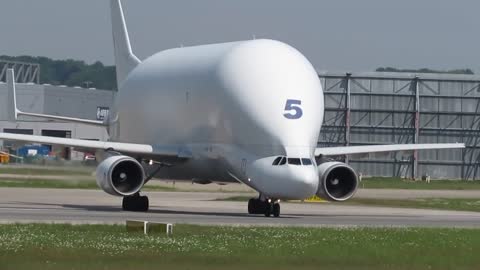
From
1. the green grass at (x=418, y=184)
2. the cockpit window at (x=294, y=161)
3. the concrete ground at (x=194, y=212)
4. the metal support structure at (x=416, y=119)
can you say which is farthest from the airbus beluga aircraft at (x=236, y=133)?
the metal support structure at (x=416, y=119)

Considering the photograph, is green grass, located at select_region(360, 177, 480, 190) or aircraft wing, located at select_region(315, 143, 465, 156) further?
green grass, located at select_region(360, 177, 480, 190)

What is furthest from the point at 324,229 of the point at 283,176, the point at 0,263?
the point at 0,263

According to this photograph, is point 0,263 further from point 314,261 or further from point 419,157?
point 419,157

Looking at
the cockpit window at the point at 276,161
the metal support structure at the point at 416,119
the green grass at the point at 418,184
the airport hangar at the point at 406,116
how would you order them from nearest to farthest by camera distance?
A: 1. the cockpit window at the point at 276,161
2. the green grass at the point at 418,184
3. the metal support structure at the point at 416,119
4. the airport hangar at the point at 406,116

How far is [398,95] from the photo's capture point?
112 metres

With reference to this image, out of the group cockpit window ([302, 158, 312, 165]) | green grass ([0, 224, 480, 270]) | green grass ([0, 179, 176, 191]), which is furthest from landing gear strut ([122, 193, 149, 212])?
green grass ([0, 179, 176, 191])

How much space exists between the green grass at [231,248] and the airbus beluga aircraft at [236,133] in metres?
9.08

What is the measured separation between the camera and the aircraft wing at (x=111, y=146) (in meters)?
50.8

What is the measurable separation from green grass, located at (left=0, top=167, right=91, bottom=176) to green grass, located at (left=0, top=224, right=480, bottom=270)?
26.9 m

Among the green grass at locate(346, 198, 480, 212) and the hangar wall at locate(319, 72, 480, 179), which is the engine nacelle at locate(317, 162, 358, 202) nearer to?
the green grass at locate(346, 198, 480, 212)

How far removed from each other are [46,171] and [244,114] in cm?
2569

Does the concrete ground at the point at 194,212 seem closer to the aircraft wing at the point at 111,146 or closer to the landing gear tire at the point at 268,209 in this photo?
the landing gear tire at the point at 268,209

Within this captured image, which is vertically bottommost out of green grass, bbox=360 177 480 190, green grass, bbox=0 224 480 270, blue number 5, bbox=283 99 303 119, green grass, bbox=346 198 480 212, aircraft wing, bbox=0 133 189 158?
green grass, bbox=0 224 480 270

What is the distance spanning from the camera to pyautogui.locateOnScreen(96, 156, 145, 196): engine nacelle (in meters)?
48.8
